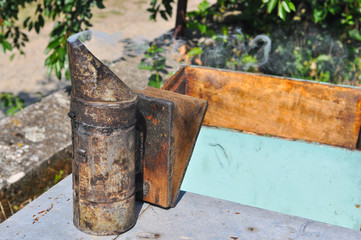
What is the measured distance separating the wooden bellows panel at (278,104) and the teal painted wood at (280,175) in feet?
1.34

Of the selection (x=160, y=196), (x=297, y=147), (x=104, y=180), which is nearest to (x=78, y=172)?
(x=104, y=180)

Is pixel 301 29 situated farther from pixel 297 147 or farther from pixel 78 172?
pixel 78 172

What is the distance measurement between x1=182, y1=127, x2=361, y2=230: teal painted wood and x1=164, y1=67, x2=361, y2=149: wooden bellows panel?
0.41 m

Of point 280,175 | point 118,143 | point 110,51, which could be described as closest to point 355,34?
point 280,175

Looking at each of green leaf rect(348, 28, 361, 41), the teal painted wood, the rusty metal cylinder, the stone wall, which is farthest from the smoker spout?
green leaf rect(348, 28, 361, 41)

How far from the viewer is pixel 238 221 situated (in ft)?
5.49

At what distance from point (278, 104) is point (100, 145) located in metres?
1.77

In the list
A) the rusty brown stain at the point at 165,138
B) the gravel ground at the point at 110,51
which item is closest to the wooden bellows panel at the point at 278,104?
the rusty brown stain at the point at 165,138

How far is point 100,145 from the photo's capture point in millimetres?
1474

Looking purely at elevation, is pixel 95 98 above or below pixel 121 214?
above

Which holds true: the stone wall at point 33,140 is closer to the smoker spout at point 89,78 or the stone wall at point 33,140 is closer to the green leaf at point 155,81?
the green leaf at point 155,81

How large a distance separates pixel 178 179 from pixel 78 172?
1.54 ft

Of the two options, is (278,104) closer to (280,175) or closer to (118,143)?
(280,175)

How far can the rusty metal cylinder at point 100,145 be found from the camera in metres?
1.43
